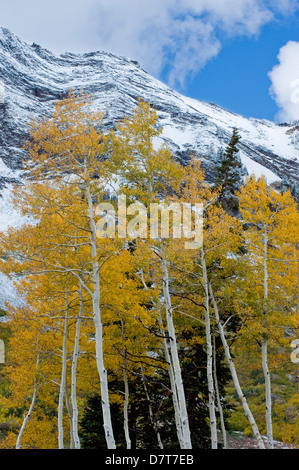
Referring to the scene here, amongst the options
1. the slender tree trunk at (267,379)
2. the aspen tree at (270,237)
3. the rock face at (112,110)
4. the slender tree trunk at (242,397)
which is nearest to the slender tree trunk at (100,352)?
the slender tree trunk at (242,397)

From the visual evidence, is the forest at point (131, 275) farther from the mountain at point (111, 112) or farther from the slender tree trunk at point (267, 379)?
the mountain at point (111, 112)

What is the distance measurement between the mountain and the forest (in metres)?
68.0

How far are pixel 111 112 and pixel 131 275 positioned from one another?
12368cm

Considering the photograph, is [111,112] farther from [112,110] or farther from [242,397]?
[242,397]

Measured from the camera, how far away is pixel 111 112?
13025 cm

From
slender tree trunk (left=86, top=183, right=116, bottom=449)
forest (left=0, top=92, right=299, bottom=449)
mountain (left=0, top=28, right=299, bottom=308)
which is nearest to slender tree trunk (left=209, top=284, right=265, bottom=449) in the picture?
forest (left=0, top=92, right=299, bottom=449)

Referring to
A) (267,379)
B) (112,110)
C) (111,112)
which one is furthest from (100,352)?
(112,110)

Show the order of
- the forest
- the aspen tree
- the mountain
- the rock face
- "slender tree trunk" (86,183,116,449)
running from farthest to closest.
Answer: the rock face, the mountain, the aspen tree, the forest, "slender tree trunk" (86,183,116,449)

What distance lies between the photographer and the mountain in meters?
112

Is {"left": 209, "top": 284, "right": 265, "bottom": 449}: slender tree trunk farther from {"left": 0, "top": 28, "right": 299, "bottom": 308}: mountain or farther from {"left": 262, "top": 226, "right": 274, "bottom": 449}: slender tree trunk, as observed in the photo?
{"left": 0, "top": 28, "right": 299, "bottom": 308}: mountain

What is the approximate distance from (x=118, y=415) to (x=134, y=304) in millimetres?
6229

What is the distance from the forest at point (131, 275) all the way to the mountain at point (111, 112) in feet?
223

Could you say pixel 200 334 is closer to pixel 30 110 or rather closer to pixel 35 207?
pixel 35 207

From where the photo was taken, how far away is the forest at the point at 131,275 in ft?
34.2
